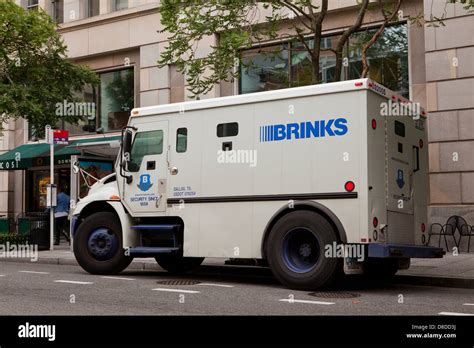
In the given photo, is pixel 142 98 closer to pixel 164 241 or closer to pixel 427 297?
pixel 164 241

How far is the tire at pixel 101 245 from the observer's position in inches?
454

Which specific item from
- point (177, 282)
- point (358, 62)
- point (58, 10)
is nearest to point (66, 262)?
point (177, 282)

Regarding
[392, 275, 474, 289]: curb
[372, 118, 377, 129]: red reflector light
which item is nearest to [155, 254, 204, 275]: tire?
[392, 275, 474, 289]: curb

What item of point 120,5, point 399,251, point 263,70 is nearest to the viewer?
point 399,251

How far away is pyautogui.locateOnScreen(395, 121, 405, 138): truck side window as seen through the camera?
9.94 metres

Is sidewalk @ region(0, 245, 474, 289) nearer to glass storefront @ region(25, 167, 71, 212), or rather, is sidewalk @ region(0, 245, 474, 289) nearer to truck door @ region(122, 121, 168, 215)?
truck door @ region(122, 121, 168, 215)

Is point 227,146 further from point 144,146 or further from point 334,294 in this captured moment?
point 334,294

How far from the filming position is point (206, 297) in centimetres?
884

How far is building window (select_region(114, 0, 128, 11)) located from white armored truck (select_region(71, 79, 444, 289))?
1240 cm

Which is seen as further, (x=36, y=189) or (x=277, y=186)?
(x=36, y=189)

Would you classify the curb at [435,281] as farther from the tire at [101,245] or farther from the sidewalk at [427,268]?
the tire at [101,245]

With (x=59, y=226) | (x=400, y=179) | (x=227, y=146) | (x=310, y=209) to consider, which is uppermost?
(x=227, y=146)

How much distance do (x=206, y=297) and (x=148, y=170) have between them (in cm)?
323

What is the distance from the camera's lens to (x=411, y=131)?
413 inches
